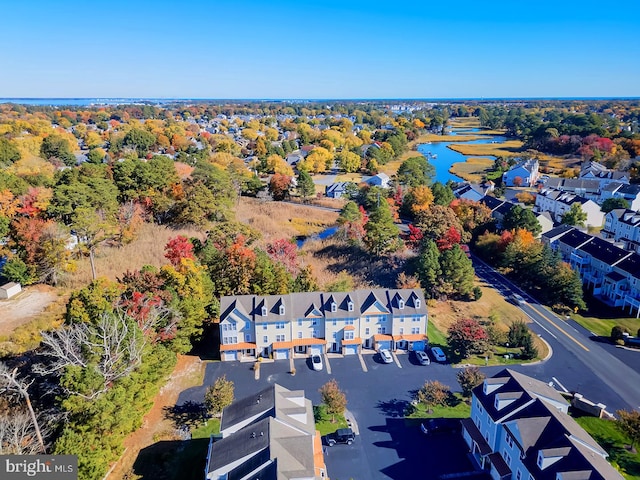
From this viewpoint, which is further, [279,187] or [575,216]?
[279,187]

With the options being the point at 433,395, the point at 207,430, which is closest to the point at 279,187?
the point at 433,395

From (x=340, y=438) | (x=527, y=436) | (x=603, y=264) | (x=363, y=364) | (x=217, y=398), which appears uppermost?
A: (x=527, y=436)

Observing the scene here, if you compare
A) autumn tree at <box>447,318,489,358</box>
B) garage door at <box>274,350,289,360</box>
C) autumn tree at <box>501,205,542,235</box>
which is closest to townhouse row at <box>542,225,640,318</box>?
autumn tree at <box>501,205,542,235</box>

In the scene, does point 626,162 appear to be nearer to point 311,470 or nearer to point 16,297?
point 311,470

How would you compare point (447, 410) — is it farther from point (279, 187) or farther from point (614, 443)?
point (279, 187)

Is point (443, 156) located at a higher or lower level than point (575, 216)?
higher

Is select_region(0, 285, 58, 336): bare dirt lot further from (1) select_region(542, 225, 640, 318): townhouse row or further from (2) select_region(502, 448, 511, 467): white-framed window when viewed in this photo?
(1) select_region(542, 225, 640, 318): townhouse row

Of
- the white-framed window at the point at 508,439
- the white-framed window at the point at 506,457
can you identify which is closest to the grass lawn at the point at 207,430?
the white-framed window at the point at 506,457

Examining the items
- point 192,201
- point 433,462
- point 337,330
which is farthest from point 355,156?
point 433,462
